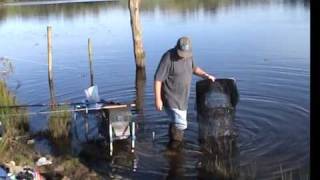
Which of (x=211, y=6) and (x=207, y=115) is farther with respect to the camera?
(x=211, y=6)

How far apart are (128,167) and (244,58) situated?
46.4ft

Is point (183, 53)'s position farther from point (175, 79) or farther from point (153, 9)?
point (153, 9)

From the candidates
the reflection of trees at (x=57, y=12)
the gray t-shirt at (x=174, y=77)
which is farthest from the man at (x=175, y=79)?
the reflection of trees at (x=57, y=12)

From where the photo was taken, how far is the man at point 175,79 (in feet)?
29.6

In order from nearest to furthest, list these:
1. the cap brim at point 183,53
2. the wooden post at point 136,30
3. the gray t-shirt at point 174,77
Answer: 1. the cap brim at point 183,53
2. the gray t-shirt at point 174,77
3. the wooden post at point 136,30

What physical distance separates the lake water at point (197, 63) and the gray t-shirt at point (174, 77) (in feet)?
3.74

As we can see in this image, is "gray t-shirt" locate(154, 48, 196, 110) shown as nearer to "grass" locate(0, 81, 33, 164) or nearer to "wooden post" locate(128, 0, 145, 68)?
"grass" locate(0, 81, 33, 164)

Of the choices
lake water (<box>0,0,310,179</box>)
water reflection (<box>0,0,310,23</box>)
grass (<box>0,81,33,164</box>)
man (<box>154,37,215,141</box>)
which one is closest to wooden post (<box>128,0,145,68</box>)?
lake water (<box>0,0,310,179</box>)

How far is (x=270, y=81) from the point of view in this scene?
17.1 meters

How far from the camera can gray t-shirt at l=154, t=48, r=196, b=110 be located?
29.9 feet

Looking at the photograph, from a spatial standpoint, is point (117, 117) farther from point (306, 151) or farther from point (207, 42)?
point (207, 42)

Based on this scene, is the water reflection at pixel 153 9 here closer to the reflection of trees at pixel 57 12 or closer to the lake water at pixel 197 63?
the reflection of trees at pixel 57 12
